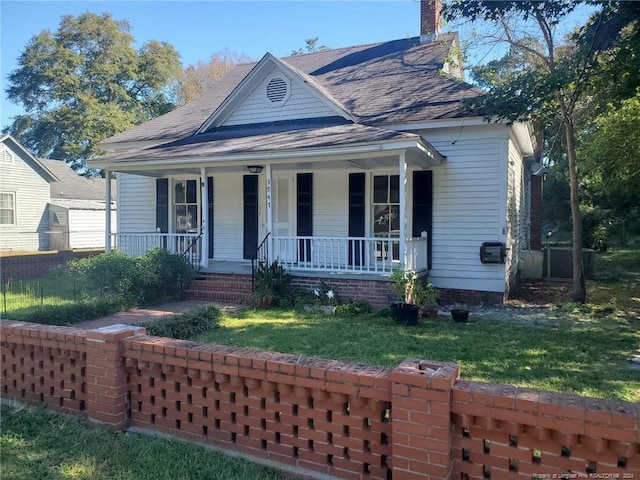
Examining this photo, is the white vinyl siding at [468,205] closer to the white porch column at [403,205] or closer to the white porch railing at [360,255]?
the white porch railing at [360,255]

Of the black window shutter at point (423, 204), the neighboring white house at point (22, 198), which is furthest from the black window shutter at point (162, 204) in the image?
the neighboring white house at point (22, 198)

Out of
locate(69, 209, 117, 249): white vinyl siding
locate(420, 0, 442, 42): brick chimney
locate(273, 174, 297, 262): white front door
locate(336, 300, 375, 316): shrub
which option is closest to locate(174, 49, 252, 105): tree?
locate(69, 209, 117, 249): white vinyl siding

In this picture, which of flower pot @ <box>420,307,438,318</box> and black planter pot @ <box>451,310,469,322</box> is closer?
black planter pot @ <box>451,310,469,322</box>

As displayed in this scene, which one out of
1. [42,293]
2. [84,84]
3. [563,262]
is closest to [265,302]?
[42,293]

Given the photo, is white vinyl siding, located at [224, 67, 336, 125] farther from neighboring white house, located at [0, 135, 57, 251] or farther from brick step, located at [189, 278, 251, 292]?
neighboring white house, located at [0, 135, 57, 251]

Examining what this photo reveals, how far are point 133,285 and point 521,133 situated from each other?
393 inches

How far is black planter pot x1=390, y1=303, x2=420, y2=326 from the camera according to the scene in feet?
25.4

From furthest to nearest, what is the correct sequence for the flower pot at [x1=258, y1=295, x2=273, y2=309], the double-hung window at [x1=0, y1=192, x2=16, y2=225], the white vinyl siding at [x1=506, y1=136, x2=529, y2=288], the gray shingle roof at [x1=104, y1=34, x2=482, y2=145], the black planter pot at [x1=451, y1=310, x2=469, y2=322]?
the double-hung window at [x1=0, y1=192, x2=16, y2=225]
the white vinyl siding at [x1=506, y1=136, x2=529, y2=288]
the gray shingle roof at [x1=104, y1=34, x2=482, y2=145]
the flower pot at [x1=258, y1=295, x2=273, y2=309]
the black planter pot at [x1=451, y1=310, x2=469, y2=322]

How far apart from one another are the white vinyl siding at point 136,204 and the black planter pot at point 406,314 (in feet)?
28.4

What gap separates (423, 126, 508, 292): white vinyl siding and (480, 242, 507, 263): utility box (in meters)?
0.14

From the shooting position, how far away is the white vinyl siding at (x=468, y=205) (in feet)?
32.9

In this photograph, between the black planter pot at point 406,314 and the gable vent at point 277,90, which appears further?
the gable vent at point 277,90

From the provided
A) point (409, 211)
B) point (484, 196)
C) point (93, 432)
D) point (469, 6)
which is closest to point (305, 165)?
→ point (409, 211)

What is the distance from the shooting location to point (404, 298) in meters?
8.35
